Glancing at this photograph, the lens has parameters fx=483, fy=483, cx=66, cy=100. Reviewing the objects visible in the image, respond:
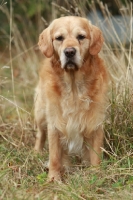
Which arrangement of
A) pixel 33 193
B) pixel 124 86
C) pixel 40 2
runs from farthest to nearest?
1. pixel 40 2
2. pixel 124 86
3. pixel 33 193

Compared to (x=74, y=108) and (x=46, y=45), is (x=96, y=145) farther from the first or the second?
(x=46, y=45)

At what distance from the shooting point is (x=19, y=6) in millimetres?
9180

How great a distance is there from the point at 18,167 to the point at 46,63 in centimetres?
101

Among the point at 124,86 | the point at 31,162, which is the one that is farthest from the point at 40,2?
the point at 31,162

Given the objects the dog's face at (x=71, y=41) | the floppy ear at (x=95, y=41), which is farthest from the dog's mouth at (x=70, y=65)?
the floppy ear at (x=95, y=41)

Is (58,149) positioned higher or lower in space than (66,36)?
lower

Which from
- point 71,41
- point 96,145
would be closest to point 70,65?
point 71,41

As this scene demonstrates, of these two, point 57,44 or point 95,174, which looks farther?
point 57,44

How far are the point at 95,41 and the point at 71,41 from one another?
304 millimetres

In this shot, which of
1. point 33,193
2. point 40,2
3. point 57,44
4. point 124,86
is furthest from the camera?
point 40,2

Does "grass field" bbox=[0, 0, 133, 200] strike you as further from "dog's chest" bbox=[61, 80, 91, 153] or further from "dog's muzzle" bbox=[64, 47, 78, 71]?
"dog's muzzle" bbox=[64, 47, 78, 71]

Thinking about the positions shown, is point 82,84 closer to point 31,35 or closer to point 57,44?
point 57,44

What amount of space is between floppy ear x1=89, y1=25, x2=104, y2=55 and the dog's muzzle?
0.22 meters

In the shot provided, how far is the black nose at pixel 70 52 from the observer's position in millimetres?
4070
